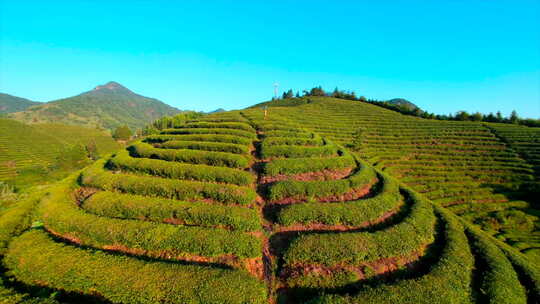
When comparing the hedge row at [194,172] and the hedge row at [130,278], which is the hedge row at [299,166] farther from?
the hedge row at [130,278]

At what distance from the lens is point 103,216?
12734 millimetres

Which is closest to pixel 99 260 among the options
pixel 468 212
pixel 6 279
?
pixel 6 279

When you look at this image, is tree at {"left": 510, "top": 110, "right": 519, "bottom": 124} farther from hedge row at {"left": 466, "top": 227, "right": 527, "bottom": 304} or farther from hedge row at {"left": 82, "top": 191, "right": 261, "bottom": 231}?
hedge row at {"left": 82, "top": 191, "right": 261, "bottom": 231}

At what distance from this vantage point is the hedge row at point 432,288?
769 centimetres

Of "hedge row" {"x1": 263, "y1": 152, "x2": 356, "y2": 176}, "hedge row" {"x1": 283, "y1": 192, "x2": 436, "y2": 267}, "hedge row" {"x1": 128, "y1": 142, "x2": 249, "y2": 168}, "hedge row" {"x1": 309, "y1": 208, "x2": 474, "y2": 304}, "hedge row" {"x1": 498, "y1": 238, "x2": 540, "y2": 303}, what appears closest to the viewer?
"hedge row" {"x1": 309, "y1": 208, "x2": 474, "y2": 304}

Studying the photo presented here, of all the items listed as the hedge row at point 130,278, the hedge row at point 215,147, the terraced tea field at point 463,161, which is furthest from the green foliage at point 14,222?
the terraced tea field at point 463,161

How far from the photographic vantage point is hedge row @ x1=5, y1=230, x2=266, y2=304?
7.57 metres

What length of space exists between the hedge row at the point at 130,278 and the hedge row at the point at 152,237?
1321mm

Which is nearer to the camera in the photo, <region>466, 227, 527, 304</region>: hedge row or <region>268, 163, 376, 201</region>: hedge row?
<region>466, 227, 527, 304</region>: hedge row

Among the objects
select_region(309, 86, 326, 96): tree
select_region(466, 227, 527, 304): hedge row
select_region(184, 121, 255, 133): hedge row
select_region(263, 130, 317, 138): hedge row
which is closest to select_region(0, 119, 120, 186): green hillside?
select_region(184, 121, 255, 133): hedge row

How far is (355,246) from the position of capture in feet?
33.9

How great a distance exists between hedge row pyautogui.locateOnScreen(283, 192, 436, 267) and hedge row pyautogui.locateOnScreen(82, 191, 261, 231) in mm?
3255

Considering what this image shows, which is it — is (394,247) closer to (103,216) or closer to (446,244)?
(446,244)

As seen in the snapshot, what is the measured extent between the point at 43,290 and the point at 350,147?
1479 inches
